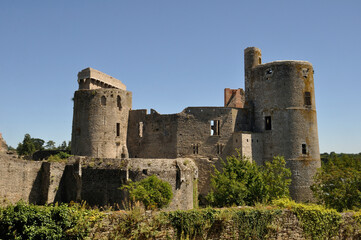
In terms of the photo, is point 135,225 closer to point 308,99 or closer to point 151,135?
point 151,135

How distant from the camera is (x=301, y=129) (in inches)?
1457

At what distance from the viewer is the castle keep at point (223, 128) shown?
121ft

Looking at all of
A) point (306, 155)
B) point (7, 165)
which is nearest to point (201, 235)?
point (7, 165)

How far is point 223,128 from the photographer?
37781mm

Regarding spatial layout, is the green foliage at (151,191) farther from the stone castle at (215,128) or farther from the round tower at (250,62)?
the round tower at (250,62)

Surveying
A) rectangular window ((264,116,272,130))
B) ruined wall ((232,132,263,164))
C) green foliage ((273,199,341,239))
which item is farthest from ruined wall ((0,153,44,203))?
rectangular window ((264,116,272,130))

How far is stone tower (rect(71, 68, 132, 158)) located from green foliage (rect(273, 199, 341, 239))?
2368 cm

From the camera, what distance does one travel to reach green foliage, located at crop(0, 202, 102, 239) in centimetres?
1179

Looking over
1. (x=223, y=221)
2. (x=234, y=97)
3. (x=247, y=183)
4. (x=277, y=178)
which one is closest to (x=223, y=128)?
(x=277, y=178)

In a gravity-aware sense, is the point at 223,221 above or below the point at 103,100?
below

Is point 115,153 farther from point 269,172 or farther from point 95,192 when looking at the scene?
point 269,172

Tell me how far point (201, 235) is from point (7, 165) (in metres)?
18.4

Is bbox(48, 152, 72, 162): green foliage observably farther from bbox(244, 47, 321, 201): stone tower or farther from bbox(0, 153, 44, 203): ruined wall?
bbox(244, 47, 321, 201): stone tower

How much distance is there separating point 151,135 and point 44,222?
27.5 meters
